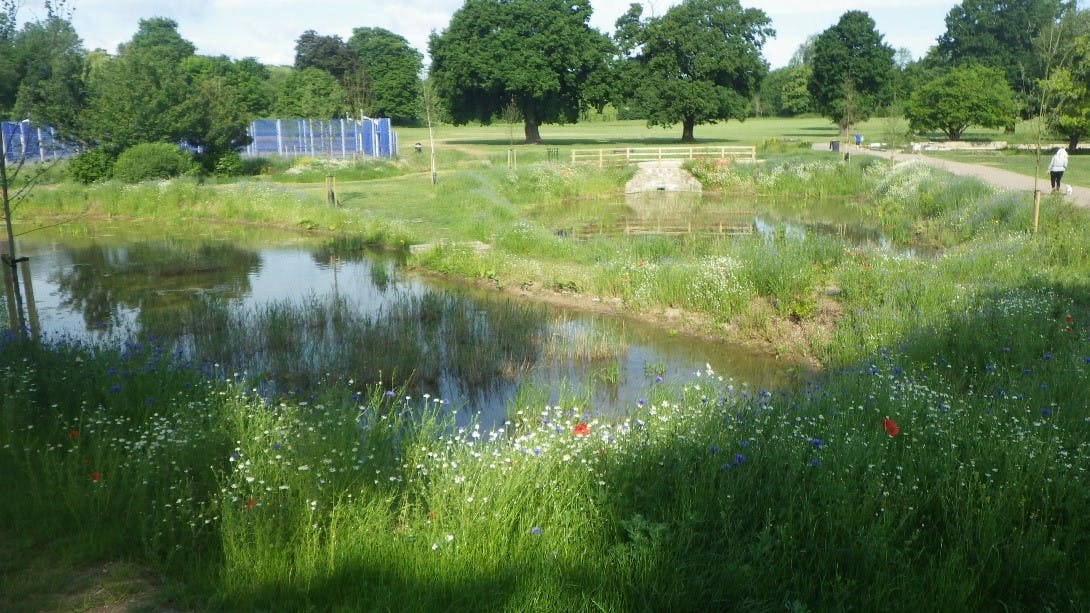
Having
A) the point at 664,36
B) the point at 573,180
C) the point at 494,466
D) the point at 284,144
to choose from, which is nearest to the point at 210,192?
the point at 573,180

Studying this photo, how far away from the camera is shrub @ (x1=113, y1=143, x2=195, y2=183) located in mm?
30062

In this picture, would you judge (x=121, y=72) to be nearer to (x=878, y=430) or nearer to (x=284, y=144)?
(x=284, y=144)

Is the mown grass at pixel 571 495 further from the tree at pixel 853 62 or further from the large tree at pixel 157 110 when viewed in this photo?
the tree at pixel 853 62

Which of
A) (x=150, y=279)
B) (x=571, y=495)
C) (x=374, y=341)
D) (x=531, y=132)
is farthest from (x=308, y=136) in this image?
(x=571, y=495)

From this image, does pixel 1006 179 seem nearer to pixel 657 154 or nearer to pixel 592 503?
pixel 657 154

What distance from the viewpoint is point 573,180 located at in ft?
109

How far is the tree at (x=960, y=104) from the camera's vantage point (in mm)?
55344

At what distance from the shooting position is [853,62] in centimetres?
6159

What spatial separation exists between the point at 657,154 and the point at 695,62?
834 inches

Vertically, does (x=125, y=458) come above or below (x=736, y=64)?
below

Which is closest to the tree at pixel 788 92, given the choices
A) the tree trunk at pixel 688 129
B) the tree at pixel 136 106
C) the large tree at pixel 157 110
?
the tree trunk at pixel 688 129

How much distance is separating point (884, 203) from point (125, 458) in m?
24.9

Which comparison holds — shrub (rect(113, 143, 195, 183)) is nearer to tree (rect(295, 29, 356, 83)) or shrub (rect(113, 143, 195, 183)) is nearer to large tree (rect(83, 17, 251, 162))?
large tree (rect(83, 17, 251, 162))

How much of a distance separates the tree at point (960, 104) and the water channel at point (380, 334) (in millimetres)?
49746
